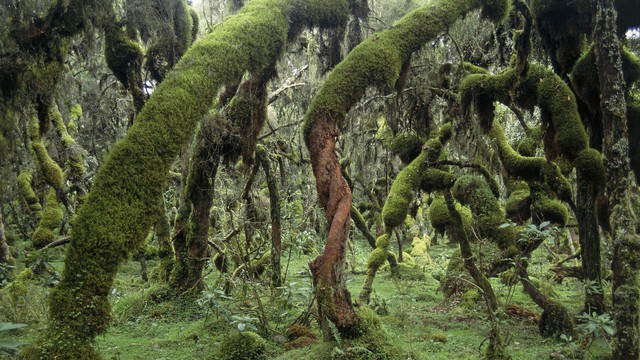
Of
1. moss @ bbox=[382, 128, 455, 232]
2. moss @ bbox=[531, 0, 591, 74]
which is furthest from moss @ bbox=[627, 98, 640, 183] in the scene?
moss @ bbox=[382, 128, 455, 232]

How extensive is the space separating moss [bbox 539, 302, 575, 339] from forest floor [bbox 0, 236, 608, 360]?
8.3 inches

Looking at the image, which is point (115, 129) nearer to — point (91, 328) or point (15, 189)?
point (15, 189)

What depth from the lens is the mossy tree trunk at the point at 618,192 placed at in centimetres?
565

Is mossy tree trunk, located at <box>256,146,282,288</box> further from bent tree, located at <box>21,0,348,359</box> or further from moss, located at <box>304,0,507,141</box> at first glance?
bent tree, located at <box>21,0,348,359</box>

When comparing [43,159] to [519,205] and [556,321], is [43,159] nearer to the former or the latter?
[519,205]

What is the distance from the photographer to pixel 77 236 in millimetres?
4930

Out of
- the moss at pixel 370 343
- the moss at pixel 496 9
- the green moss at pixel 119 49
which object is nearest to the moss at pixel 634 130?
the moss at pixel 496 9

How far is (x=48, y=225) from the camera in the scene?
11914 mm

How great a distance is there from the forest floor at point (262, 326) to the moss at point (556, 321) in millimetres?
211

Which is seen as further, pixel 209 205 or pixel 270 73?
pixel 209 205

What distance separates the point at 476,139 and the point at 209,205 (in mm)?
6099

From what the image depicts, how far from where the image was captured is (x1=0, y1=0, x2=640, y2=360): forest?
5.62 m

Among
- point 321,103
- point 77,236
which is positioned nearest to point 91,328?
point 77,236

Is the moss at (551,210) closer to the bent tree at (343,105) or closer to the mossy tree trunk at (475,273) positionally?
the mossy tree trunk at (475,273)
